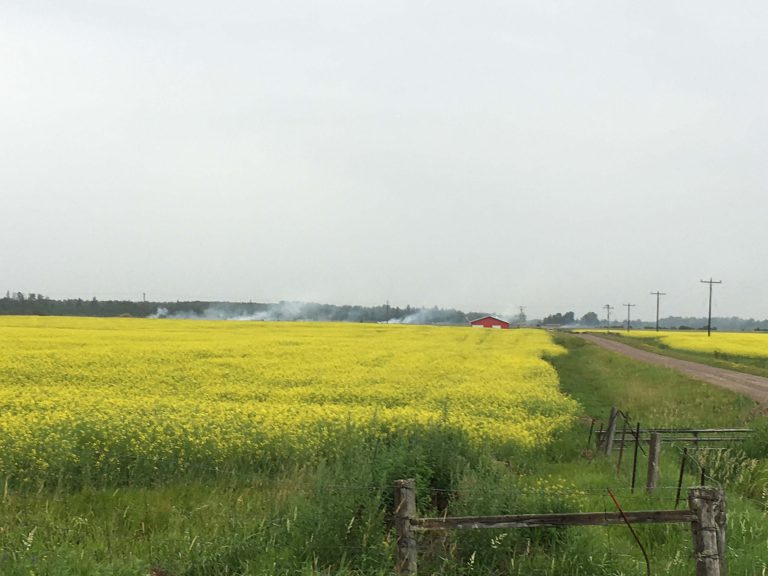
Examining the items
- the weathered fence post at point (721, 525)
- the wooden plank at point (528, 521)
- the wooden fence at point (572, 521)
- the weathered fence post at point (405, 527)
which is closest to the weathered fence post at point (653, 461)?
the weathered fence post at point (721, 525)

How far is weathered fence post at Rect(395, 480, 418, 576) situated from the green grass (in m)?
0.29

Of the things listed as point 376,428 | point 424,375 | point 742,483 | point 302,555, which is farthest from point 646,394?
point 302,555

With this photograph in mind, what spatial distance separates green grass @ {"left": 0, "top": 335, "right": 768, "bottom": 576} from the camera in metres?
5.17

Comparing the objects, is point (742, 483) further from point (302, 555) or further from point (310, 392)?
point (310, 392)

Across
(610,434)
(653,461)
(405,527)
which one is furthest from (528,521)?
(610,434)

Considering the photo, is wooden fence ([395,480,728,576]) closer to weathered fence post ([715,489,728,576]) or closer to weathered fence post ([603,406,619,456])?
weathered fence post ([715,489,728,576])

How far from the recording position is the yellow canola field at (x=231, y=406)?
8906 mm

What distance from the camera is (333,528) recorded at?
5395mm

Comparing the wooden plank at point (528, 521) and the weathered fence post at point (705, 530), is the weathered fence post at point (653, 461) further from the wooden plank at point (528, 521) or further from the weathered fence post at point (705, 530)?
the wooden plank at point (528, 521)

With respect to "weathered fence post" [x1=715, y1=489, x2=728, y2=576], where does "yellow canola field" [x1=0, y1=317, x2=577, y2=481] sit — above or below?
below

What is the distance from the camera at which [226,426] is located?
10.2 metres

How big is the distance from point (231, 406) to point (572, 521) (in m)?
9.14

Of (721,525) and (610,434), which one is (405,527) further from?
(610,434)

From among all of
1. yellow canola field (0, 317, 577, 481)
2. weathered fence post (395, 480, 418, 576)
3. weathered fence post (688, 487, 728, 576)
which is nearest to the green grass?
weathered fence post (395, 480, 418, 576)
